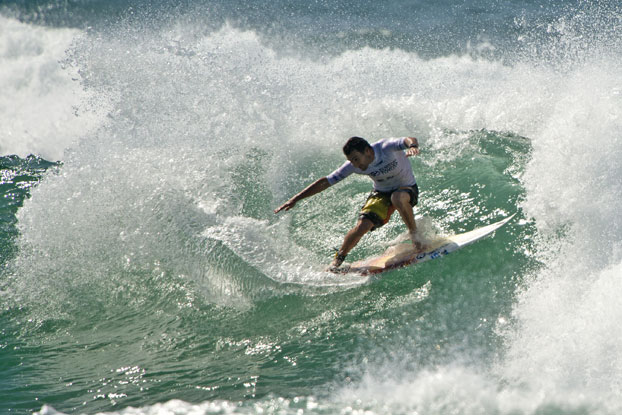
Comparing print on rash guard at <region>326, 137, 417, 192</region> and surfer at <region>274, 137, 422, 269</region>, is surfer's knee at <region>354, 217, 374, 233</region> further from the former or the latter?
print on rash guard at <region>326, 137, 417, 192</region>

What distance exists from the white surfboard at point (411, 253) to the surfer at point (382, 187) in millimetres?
122

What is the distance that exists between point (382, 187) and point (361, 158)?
2.14 feet

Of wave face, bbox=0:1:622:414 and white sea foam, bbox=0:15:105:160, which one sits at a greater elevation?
white sea foam, bbox=0:15:105:160

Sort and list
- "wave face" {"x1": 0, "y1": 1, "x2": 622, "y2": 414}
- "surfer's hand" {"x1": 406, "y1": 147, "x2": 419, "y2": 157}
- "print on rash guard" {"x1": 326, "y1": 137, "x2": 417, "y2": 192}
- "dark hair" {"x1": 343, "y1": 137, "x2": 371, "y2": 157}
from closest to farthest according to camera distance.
Result: 1. "wave face" {"x1": 0, "y1": 1, "x2": 622, "y2": 414}
2. "dark hair" {"x1": 343, "y1": 137, "x2": 371, "y2": 157}
3. "surfer's hand" {"x1": 406, "y1": 147, "x2": 419, "y2": 157}
4. "print on rash guard" {"x1": 326, "y1": 137, "x2": 417, "y2": 192}

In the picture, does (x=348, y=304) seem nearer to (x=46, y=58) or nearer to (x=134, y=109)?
(x=134, y=109)

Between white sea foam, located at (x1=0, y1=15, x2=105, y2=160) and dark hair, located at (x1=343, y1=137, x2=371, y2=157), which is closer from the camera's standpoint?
dark hair, located at (x1=343, y1=137, x2=371, y2=157)

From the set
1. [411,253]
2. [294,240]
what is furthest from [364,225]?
[294,240]

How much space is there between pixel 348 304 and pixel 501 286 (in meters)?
1.53

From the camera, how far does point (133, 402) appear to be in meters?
5.13

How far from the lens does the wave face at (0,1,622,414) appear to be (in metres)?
A: 5.16

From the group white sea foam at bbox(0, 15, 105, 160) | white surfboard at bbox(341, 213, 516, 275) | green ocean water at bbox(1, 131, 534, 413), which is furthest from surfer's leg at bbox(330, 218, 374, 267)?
white sea foam at bbox(0, 15, 105, 160)

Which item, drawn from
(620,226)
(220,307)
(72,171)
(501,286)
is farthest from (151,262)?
(620,226)

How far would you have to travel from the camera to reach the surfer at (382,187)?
6375 millimetres

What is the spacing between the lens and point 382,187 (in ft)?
21.8
